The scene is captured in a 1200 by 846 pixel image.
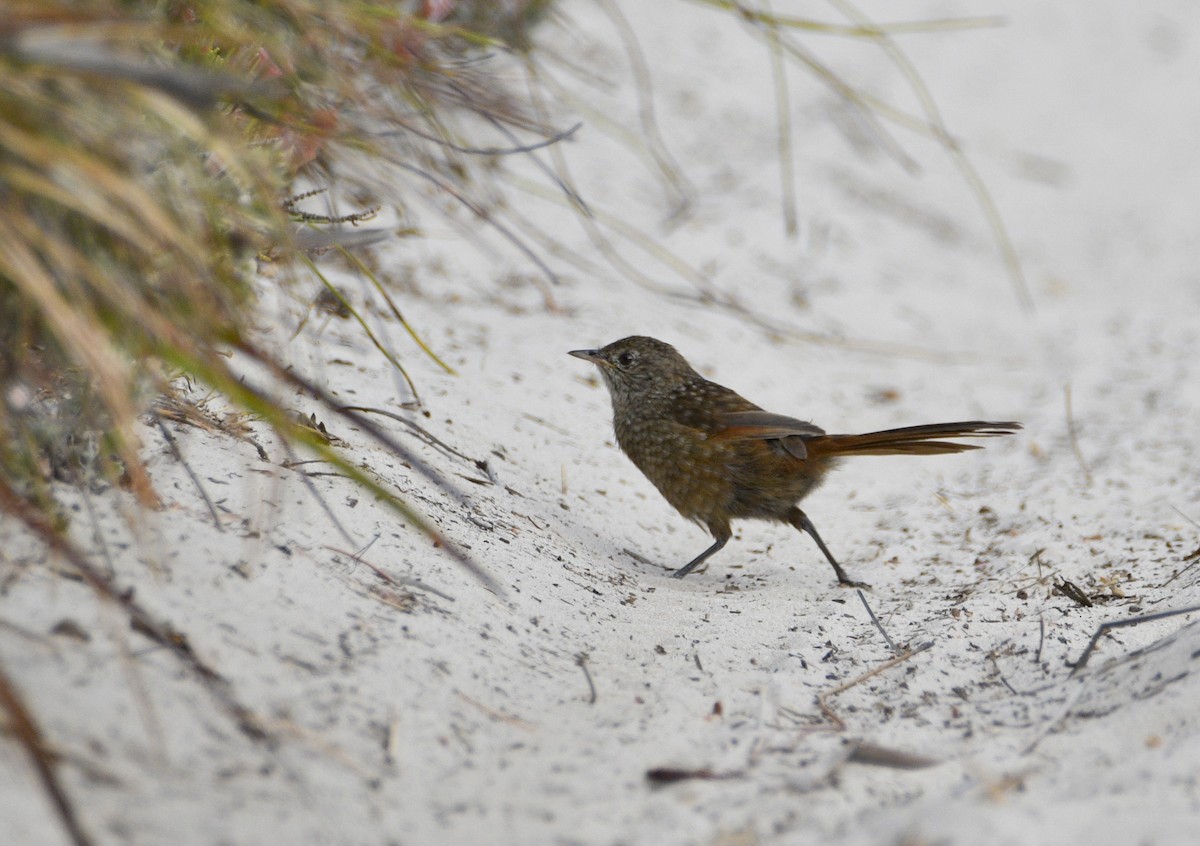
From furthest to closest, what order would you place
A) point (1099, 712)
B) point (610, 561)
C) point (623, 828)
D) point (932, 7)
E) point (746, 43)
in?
point (932, 7) < point (746, 43) < point (610, 561) < point (1099, 712) < point (623, 828)

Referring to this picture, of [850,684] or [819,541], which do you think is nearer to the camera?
[850,684]

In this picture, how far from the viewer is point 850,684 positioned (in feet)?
8.17

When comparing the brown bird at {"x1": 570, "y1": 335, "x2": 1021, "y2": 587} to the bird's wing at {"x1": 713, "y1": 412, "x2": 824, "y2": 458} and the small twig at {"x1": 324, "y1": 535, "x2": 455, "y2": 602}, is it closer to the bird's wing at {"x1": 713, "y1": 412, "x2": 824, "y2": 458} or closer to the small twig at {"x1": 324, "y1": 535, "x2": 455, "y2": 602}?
the bird's wing at {"x1": 713, "y1": 412, "x2": 824, "y2": 458}

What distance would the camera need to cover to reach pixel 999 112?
30.6ft

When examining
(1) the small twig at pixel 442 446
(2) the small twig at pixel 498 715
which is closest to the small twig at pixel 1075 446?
(1) the small twig at pixel 442 446

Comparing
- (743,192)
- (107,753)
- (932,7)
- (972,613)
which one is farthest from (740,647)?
(932,7)

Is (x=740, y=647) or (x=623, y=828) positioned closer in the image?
(x=623, y=828)

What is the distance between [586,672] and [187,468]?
932 mm

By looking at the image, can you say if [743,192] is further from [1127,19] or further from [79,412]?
[1127,19]

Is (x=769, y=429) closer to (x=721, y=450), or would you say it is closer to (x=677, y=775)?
(x=721, y=450)

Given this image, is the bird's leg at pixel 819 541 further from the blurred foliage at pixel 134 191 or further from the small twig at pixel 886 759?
the blurred foliage at pixel 134 191

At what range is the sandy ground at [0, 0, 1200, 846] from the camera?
1.74 meters

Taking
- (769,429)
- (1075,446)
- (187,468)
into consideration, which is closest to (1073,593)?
(769,429)

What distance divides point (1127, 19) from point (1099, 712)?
34.5 feet
